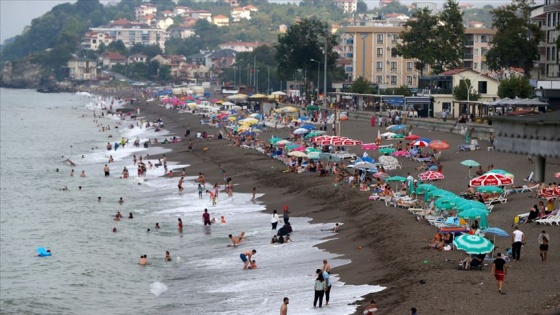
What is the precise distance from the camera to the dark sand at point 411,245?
21125 mm

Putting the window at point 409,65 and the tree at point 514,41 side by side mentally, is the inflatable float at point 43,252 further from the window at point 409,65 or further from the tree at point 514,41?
the window at point 409,65

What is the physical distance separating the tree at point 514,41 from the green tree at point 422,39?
5.63m

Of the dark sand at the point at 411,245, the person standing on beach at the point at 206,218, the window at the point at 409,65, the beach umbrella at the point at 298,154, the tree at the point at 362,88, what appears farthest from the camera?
the window at the point at 409,65

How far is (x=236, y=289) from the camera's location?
27766mm

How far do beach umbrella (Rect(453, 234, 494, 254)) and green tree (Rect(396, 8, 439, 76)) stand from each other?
217 ft

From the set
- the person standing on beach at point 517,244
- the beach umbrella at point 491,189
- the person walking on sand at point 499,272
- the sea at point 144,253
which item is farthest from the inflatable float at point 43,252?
the person walking on sand at point 499,272

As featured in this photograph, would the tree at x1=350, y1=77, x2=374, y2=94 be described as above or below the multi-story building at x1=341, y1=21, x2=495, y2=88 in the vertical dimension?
below

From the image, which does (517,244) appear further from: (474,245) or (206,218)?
(206,218)

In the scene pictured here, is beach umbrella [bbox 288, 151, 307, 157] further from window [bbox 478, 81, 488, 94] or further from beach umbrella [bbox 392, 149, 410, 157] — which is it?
window [bbox 478, 81, 488, 94]

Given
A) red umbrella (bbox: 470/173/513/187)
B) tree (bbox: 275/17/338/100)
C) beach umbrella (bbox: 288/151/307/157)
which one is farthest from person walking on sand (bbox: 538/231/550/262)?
tree (bbox: 275/17/338/100)

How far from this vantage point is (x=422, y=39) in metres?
89.9

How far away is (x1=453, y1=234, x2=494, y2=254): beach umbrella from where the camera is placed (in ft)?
75.4

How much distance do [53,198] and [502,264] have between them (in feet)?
115

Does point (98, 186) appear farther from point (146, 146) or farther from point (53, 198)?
point (146, 146)
